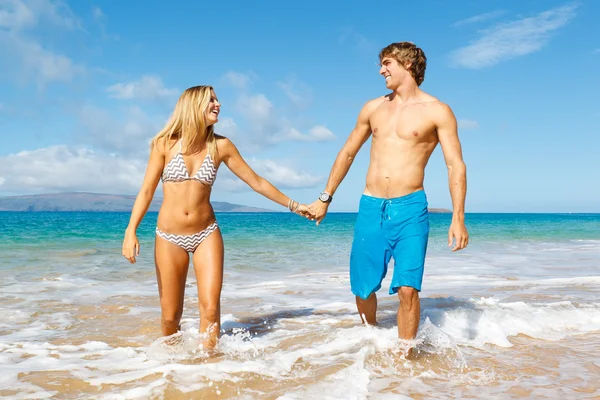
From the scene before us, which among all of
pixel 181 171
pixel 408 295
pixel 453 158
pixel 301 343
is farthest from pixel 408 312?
pixel 181 171

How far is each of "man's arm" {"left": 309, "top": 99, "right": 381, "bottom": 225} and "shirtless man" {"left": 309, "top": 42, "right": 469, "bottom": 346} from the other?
0.09 m

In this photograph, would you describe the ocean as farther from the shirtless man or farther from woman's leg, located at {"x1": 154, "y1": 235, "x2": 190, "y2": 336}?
the shirtless man

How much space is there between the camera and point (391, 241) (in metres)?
4.98

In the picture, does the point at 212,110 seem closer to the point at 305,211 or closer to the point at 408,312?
the point at 305,211

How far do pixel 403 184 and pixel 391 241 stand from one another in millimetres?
527

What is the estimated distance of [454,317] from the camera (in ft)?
21.6

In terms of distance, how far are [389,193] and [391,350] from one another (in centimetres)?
141

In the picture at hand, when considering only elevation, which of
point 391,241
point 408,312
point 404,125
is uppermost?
point 404,125

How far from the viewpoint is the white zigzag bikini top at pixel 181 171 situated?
15.6 ft

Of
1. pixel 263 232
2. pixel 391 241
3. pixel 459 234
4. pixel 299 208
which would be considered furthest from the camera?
pixel 263 232

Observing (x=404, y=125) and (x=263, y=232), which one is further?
(x=263, y=232)

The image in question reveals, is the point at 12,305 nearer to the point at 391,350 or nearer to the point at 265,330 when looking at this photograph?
the point at 265,330

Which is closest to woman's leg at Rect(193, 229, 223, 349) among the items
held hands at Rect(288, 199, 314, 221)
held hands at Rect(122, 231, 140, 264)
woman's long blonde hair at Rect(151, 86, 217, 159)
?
held hands at Rect(122, 231, 140, 264)

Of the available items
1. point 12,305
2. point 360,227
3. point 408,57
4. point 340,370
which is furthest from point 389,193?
point 12,305
